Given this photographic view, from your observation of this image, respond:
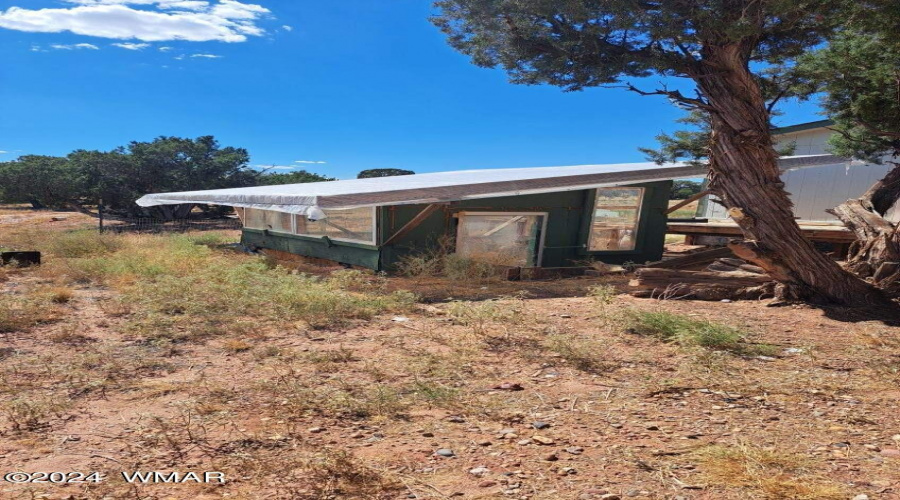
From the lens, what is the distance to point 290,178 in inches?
1469

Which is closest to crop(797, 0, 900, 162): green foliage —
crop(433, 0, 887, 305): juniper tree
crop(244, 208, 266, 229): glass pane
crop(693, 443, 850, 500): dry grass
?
crop(433, 0, 887, 305): juniper tree

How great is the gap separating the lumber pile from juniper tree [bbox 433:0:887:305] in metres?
0.42

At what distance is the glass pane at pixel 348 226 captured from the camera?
10.1m

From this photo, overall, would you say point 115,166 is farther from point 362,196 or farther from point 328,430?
point 328,430

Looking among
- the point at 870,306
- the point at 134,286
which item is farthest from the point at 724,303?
the point at 134,286

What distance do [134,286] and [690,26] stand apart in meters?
8.59

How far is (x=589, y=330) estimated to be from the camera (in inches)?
219

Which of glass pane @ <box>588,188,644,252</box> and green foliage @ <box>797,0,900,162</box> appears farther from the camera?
glass pane @ <box>588,188,644,252</box>

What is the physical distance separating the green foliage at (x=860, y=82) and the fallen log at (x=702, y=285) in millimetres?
2376

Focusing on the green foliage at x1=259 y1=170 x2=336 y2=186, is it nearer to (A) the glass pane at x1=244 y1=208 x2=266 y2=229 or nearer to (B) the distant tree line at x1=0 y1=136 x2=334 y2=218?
(B) the distant tree line at x1=0 y1=136 x2=334 y2=218

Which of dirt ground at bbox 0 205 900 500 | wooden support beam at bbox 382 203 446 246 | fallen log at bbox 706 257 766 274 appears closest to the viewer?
dirt ground at bbox 0 205 900 500

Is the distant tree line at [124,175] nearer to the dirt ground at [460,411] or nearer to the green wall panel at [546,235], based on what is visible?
the green wall panel at [546,235]

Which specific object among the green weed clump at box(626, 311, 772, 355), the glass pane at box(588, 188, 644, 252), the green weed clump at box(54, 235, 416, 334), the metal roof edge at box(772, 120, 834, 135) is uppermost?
the metal roof edge at box(772, 120, 834, 135)

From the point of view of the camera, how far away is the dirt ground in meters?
2.46
